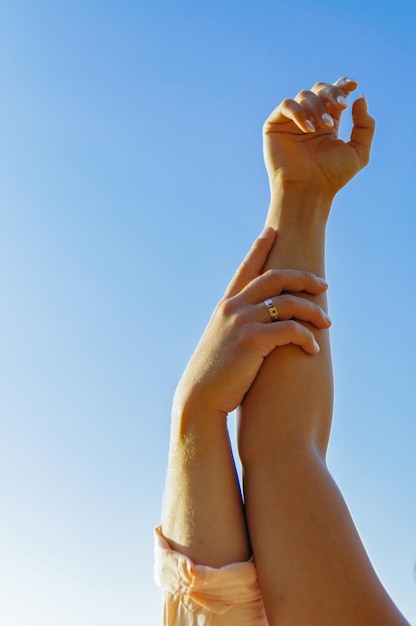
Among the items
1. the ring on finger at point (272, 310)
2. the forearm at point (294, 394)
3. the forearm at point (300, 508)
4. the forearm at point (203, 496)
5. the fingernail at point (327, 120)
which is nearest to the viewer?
the forearm at point (300, 508)

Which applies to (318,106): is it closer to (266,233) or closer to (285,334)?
(266,233)

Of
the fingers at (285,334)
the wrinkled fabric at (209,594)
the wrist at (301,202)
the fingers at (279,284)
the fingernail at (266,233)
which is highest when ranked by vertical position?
the wrist at (301,202)

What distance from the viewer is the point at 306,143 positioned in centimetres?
217

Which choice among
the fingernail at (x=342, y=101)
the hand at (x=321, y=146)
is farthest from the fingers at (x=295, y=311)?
the fingernail at (x=342, y=101)

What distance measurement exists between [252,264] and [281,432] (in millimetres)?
543

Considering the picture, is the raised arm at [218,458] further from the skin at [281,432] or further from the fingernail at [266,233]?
the fingernail at [266,233]

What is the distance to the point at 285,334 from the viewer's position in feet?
5.56

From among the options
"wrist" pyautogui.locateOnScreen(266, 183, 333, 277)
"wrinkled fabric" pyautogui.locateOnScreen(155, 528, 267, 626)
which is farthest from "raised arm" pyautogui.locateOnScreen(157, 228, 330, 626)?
"wrist" pyautogui.locateOnScreen(266, 183, 333, 277)

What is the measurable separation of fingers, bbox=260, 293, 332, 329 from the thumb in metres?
0.61

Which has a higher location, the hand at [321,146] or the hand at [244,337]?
the hand at [321,146]

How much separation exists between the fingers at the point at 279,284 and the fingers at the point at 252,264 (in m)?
0.12

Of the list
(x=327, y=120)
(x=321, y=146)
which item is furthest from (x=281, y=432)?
(x=321, y=146)

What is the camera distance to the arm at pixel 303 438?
1388 mm

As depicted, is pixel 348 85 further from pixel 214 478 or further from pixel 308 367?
pixel 214 478
